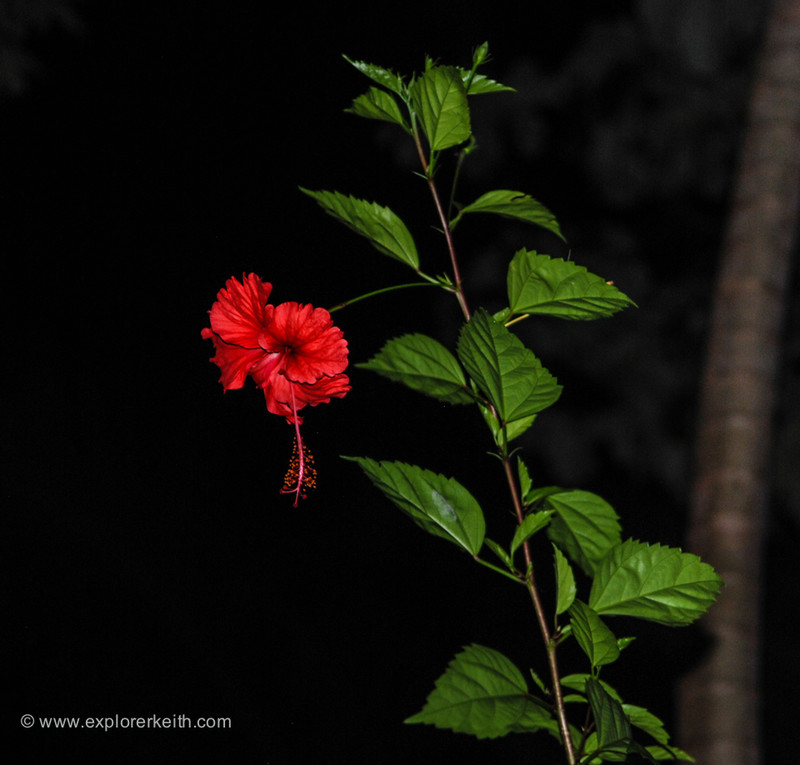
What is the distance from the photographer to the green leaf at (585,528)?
0.46 metres

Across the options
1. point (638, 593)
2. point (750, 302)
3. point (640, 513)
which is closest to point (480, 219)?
point (640, 513)

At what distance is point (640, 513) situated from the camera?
11.7ft

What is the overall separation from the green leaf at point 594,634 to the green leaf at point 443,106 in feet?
0.85

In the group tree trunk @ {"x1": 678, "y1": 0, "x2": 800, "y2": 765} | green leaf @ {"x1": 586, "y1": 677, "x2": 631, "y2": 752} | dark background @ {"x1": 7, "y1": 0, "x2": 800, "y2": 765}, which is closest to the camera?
green leaf @ {"x1": 586, "y1": 677, "x2": 631, "y2": 752}

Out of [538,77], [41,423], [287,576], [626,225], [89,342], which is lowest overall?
[287,576]

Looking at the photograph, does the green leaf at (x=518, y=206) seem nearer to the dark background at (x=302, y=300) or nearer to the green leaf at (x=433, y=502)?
the green leaf at (x=433, y=502)

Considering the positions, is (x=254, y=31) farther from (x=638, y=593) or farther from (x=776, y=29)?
(x=638, y=593)

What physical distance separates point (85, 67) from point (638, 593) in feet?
10.8

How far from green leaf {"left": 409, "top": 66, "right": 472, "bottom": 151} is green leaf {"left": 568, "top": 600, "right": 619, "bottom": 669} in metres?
0.26

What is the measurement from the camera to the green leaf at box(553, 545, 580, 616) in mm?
415

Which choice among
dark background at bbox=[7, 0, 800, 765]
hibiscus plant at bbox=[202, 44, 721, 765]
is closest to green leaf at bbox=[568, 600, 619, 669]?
hibiscus plant at bbox=[202, 44, 721, 765]

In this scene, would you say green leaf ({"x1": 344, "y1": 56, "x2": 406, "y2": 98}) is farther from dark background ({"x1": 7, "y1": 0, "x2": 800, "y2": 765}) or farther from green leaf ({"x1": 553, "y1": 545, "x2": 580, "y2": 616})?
dark background ({"x1": 7, "y1": 0, "x2": 800, "y2": 765})

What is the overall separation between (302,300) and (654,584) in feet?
8.34

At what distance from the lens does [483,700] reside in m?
0.41
